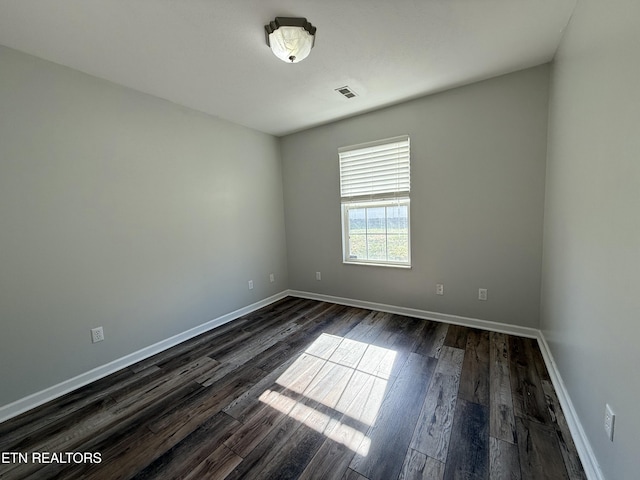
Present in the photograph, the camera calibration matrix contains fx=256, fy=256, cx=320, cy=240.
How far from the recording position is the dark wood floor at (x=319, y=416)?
136cm

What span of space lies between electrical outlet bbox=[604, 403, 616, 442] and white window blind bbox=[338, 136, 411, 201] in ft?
7.81

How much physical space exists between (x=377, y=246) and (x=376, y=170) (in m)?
1.00

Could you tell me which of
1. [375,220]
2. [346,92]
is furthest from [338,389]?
[346,92]

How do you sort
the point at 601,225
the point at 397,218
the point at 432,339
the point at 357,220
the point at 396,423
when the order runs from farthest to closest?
the point at 357,220 < the point at 397,218 < the point at 432,339 < the point at 396,423 < the point at 601,225

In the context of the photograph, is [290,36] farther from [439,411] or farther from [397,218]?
[439,411]

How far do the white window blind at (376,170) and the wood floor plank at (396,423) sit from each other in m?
1.96

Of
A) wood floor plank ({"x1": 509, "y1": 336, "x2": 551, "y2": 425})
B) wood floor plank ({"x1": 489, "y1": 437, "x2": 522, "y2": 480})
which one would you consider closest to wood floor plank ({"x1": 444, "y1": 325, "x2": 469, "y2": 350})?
wood floor plank ({"x1": 509, "y1": 336, "x2": 551, "y2": 425})

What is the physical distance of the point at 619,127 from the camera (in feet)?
3.48

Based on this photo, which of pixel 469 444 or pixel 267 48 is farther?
→ pixel 267 48

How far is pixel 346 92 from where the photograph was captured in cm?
267

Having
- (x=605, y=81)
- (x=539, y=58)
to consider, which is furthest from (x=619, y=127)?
(x=539, y=58)

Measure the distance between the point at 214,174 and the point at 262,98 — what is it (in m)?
1.07

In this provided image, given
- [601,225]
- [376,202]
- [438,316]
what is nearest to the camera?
[601,225]

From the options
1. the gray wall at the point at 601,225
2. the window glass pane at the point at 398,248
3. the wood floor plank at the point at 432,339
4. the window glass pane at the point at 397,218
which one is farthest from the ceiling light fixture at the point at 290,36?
the wood floor plank at the point at 432,339
